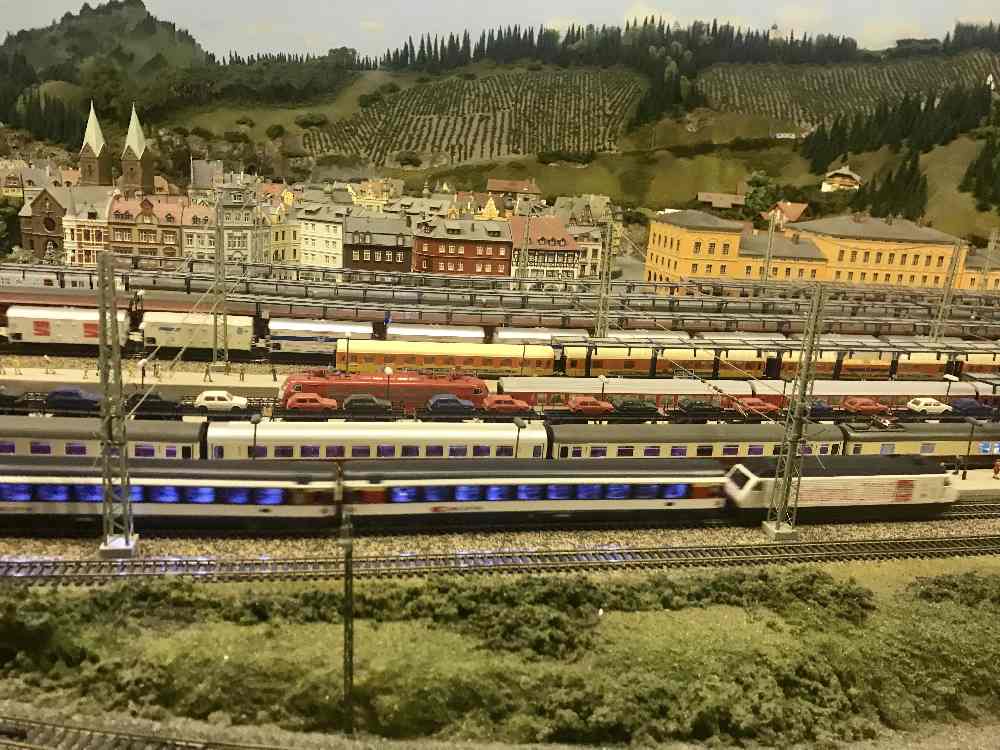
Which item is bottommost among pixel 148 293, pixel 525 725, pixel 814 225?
pixel 525 725

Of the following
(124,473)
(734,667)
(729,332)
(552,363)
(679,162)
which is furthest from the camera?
(679,162)

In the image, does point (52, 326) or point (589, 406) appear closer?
point (589, 406)

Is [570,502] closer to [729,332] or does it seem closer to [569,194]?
[729,332]

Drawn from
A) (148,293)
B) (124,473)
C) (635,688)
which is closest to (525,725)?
(635,688)

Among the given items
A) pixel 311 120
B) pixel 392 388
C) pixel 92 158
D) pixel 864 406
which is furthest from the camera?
pixel 311 120

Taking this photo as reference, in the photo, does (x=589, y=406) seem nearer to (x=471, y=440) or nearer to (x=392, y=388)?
(x=471, y=440)

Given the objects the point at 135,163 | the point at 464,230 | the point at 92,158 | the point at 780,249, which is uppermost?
the point at 92,158

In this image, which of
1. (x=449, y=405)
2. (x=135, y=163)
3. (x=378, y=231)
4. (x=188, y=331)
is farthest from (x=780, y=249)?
(x=135, y=163)

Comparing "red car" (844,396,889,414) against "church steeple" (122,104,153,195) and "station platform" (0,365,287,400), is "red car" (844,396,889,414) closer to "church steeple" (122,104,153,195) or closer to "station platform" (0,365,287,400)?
"station platform" (0,365,287,400)
